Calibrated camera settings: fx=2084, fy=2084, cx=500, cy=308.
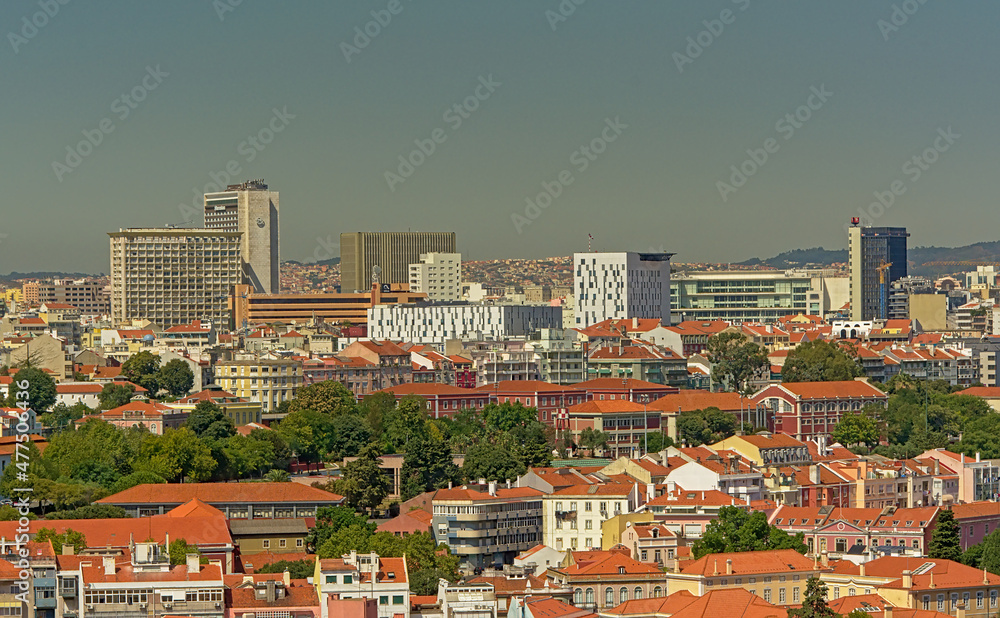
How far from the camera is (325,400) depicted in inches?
3054

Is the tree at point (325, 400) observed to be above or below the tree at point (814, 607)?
above

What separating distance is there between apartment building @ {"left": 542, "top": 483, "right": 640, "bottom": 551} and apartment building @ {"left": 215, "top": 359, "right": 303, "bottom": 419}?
26755mm

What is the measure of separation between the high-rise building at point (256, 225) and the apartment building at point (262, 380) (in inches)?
2682

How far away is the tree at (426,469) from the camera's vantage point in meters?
63.9

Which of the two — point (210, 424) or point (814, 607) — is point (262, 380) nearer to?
point (210, 424)

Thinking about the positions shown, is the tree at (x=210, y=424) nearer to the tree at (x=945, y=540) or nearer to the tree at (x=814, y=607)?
the tree at (x=945, y=540)

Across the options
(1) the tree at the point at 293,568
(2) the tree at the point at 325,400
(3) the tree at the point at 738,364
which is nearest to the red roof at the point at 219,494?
(1) the tree at the point at 293,568

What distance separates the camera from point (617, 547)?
53.9 m

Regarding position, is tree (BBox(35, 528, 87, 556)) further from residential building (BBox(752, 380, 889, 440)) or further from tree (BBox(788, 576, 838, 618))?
residential building (BBox(752, 380, 889, 440))

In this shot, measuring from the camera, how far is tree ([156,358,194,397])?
86.9 meters

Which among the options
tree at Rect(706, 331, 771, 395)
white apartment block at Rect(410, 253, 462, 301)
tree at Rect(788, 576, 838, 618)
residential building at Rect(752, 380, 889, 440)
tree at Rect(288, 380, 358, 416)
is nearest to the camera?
tree at Rect(788, 576, 838, 618)

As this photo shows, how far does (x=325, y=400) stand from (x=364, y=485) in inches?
635

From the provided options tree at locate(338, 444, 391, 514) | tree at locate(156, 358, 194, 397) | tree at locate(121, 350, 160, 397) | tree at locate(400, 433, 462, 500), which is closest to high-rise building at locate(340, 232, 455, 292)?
tree at locate(121, 350, 160, 397)

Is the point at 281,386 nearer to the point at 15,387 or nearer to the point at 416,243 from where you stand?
the point at 15,387
